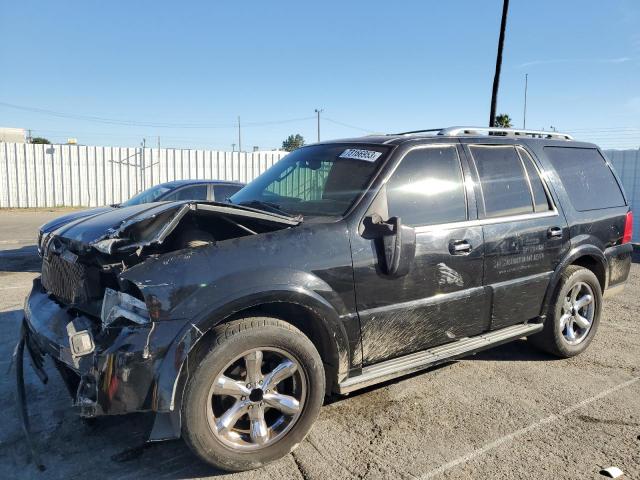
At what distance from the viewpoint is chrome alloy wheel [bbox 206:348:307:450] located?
2.72 metres

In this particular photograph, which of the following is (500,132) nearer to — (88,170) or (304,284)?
(304,284)

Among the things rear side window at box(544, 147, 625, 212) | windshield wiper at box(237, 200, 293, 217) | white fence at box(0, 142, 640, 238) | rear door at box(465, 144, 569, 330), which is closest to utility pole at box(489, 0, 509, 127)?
rear side window at box(544, 147, 625, 212)

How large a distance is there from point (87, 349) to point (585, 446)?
3.02 meters

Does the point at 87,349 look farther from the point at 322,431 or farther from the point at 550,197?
the point at 550,197

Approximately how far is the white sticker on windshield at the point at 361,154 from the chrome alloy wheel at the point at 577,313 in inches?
90.9

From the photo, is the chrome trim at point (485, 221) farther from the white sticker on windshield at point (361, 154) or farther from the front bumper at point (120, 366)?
→ the front bumper at point (120, 366)

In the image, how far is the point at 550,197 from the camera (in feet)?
14.1

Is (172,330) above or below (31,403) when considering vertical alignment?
above

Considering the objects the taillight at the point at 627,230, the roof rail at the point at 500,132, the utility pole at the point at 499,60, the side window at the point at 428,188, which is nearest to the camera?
the side window at the point at 428,188

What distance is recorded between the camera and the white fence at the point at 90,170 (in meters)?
21.0

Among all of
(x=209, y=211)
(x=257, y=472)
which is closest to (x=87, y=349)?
(x=209, y=211)

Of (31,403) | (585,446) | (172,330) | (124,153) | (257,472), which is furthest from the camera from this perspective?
(124,153)

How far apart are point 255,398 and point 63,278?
1.54 metres

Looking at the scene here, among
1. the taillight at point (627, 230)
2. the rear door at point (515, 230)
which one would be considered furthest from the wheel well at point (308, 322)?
the taillight at point (627, 230)
